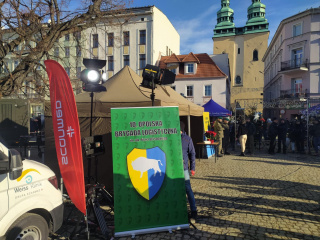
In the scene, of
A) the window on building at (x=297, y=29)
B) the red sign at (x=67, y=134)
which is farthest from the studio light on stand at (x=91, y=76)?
the window on building at (x=297, y=29)

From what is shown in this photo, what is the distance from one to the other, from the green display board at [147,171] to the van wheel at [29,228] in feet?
3.39

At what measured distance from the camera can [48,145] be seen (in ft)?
19.1

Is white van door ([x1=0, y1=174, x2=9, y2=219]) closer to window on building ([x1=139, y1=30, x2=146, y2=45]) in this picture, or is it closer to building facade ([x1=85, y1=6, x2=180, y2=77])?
building facade ([x1=85, y1=6, x2=180, y2=77])

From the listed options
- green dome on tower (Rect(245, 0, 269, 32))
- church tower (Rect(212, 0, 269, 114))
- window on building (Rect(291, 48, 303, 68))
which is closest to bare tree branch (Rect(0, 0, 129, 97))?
window on building (Rect(291, 48, 303, 68))

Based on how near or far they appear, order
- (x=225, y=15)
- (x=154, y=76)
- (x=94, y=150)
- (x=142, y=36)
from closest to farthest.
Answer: (x=94, y=150), (x=154, y=76), (x=142, y=36), (x=225, y=15)

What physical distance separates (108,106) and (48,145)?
179cm

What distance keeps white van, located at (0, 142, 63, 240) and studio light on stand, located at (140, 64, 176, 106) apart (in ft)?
8.79

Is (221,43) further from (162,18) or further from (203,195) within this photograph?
(203,195)

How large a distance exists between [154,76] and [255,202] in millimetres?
3568

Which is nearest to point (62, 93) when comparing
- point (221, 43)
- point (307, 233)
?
point (307, 233)

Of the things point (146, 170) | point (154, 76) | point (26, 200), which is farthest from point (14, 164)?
point (154, 76)

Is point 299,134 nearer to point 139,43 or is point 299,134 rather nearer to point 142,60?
point 142,60

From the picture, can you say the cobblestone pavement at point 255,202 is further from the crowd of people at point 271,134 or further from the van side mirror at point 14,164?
the crowd of people at point 271,134

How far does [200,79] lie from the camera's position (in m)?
31.3
